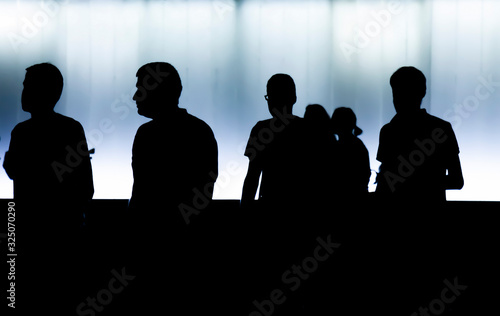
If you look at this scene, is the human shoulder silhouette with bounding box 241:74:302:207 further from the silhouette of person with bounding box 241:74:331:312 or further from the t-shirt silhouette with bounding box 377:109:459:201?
the t-shirt silhouette with bounding box 377:109:459:201

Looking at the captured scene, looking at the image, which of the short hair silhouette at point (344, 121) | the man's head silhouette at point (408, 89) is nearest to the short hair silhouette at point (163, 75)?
the man's head silhouette at point (408, 89)

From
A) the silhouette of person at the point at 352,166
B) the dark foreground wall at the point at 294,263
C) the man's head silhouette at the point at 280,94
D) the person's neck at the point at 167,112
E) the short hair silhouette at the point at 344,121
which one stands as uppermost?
the man's head silhouette at the point at 280,94

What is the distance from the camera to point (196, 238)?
1980 mm

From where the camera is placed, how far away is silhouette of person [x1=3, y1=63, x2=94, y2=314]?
75.0 inches

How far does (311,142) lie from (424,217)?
0.56 metres

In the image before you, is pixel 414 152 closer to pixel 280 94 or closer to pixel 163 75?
pixel 280 94

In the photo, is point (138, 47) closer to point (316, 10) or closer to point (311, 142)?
point (316, 10)

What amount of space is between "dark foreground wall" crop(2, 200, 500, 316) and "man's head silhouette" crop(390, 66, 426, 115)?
41cm

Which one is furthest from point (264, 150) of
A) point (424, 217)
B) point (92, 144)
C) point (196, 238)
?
point (92, 144)

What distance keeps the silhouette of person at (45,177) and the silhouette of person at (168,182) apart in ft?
0.76

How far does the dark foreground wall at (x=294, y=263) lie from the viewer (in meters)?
1.96

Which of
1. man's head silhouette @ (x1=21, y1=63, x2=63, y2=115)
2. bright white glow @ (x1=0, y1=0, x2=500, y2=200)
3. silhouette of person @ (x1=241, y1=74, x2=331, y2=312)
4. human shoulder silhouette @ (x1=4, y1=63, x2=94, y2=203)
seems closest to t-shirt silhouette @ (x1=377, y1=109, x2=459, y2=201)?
silhouette of person @ (x1=241, y1=74, x2=331, y2=312)

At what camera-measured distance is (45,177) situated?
1.92 m

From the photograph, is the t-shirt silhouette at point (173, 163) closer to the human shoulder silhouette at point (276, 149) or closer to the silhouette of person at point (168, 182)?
the silhouette of person at point (168, 182)
